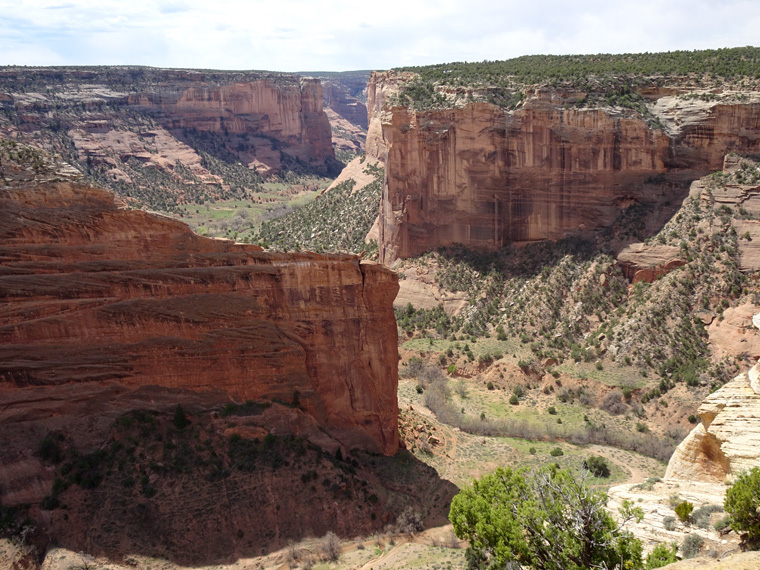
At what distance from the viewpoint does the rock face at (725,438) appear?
18547mm

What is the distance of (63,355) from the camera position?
26.7 meters

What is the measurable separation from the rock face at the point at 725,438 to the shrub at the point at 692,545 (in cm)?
245

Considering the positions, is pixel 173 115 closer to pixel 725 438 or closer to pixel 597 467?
pixel 597 467

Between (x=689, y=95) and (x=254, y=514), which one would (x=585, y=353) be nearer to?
(x=689, y=95)

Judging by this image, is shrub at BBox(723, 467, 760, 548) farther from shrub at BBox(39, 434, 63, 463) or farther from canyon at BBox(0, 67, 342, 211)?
canyon at BBox(0, 67, 342, 211)

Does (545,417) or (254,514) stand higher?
(254,514)

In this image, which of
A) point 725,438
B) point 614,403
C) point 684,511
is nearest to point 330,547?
point 684,511

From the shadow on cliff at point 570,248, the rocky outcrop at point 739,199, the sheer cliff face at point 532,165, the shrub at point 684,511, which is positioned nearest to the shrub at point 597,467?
the shrub at point 684,511

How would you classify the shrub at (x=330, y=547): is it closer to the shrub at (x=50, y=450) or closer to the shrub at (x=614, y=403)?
the shrub at (x=50, y=450)

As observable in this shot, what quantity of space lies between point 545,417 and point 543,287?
45.0 feet

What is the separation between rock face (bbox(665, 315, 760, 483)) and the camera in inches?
730

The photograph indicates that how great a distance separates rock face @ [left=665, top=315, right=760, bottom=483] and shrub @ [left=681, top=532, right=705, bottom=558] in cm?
245

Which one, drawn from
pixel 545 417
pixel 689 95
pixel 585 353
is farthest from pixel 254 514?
pixel 689 95

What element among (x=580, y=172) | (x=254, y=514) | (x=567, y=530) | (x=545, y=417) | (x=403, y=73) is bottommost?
(x=545, y=417)
